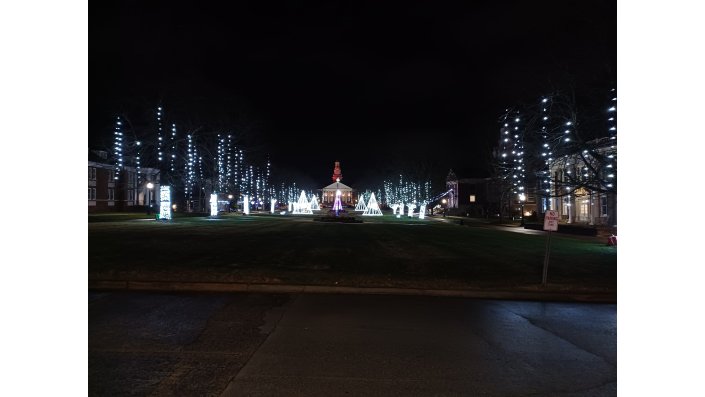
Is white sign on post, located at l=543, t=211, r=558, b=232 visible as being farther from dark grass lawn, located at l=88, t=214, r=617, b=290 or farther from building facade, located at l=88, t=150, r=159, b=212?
building facade, located at l=88, t=150, r=159, b=212

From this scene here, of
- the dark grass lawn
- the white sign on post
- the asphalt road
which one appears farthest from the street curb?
the white sign on post

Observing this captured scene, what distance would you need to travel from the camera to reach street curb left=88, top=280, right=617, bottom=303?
1061 cm

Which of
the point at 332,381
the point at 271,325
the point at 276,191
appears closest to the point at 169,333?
the point at 271,325

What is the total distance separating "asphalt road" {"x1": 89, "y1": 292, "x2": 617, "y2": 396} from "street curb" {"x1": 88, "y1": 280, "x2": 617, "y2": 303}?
72 centimetres

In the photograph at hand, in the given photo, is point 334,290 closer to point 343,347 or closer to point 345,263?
point 345,263

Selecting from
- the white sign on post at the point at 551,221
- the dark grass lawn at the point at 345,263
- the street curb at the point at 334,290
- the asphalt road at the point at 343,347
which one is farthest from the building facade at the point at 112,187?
the white sign on post at the point at 551,221

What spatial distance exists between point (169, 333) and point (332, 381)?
10.5ft

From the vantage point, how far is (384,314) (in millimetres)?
8578

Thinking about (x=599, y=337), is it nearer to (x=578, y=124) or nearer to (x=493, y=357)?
(x=493, y=357)

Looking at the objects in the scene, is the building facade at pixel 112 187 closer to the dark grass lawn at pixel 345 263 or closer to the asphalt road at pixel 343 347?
the dark grass lawn at pixel 345 263

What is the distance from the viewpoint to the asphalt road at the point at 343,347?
5148 millimetres

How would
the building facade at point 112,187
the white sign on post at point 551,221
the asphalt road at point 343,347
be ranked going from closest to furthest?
the asphalt road at point 343,347
the white sign on post at point 551,221
the building facade at point 112,187

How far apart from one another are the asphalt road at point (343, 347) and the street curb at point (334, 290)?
2.35 feet

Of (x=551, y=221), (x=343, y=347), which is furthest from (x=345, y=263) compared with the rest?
(x=343, y=347)
